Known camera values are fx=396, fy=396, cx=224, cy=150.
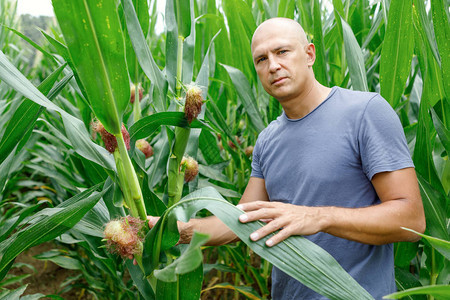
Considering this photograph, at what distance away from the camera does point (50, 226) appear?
0.78 metres

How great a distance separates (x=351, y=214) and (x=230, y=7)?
0.84 meters

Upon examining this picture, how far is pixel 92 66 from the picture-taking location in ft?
1.86

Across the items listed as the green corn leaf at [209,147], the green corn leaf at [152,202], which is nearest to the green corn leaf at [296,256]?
the green corn leaf at [152,202]

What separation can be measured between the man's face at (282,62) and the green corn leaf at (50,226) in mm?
540

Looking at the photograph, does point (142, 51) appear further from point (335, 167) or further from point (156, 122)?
point (335, 167)

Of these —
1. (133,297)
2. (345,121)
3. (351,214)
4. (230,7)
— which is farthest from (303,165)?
(133,297)

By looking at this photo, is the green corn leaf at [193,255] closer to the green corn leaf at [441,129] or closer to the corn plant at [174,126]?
the corn plant at [174,126]

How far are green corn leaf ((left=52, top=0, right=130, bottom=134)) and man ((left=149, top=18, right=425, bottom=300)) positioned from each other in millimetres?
284

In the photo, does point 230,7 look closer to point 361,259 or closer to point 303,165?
point 303,165

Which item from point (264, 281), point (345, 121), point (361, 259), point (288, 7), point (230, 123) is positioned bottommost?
point (264, 281)

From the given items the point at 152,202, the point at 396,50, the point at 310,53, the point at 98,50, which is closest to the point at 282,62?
the point at 310,53

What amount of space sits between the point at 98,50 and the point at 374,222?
622mm

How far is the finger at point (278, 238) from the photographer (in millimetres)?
613

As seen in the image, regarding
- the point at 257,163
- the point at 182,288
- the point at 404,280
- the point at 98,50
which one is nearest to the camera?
the point at 98,50
